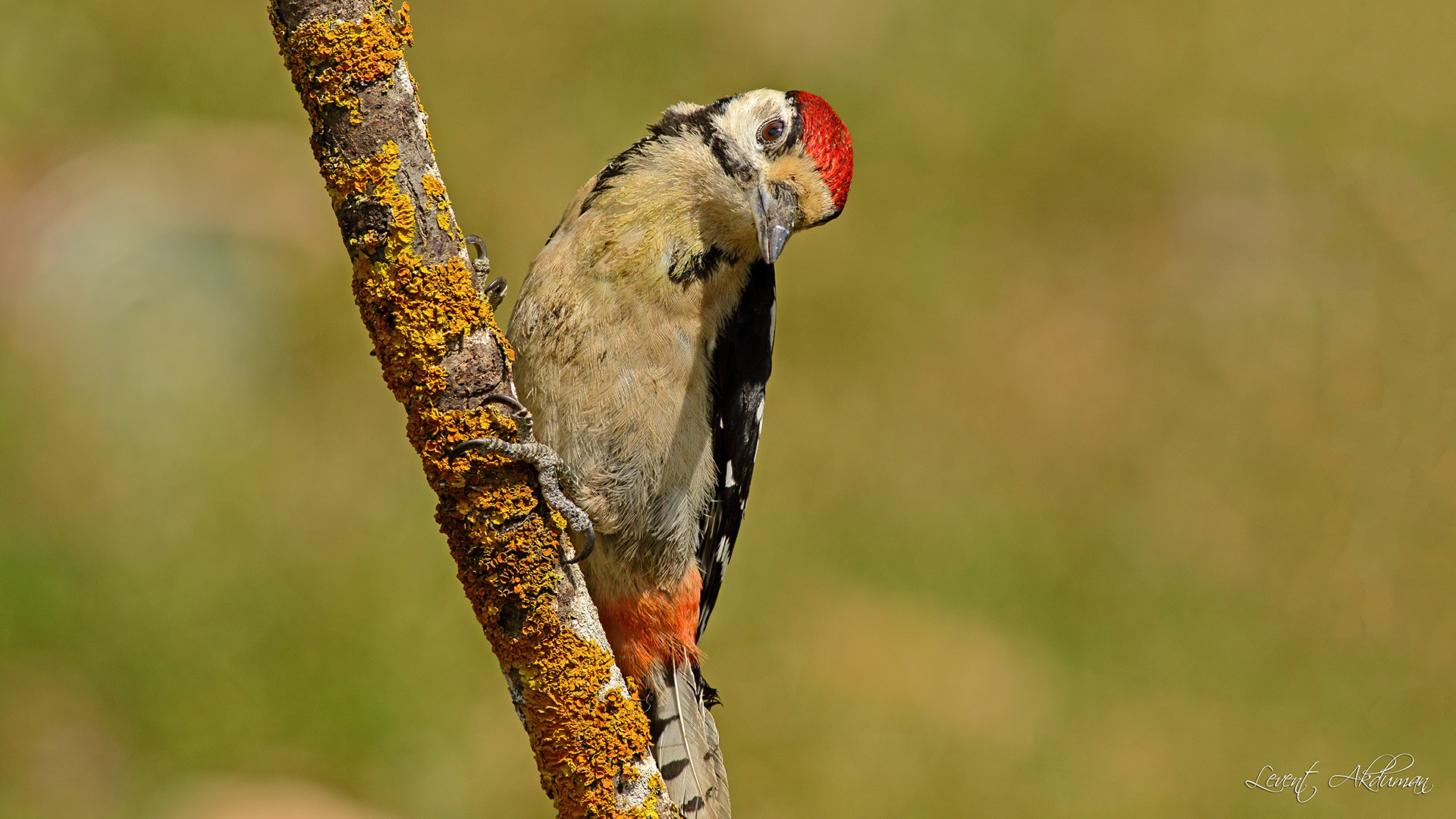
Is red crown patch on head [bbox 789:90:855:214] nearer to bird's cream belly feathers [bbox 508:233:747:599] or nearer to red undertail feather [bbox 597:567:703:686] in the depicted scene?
bird's cream belly feathers [bbox 508:233:747:599]

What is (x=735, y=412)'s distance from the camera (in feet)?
13.8

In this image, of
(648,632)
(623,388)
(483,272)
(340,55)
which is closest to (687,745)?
(648,632)

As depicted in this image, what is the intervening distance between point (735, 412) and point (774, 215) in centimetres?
85

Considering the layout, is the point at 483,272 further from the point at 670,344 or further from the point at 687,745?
the point at 687,745

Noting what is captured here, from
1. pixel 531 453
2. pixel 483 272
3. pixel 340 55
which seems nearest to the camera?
pixel 340 55

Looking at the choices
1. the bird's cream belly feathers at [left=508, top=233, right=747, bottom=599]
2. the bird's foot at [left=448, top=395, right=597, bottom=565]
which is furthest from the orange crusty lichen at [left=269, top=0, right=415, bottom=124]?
the bird's cream belly feathers at [left=508, top=233, right=747, bottom=599]

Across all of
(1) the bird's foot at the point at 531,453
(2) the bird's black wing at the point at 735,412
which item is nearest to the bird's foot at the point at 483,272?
(1) the bird's foot at the point at 531,453

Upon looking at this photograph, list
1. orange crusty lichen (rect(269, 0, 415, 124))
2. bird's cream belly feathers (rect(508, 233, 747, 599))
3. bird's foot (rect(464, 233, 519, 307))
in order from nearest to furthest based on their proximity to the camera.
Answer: orange crusty lichen (rect(269, 0, 415, 124)) < bird's foot (rect(464, 233, 519, 307)) < bird's cream belly feathers (rect(508, 233, 747, 599))

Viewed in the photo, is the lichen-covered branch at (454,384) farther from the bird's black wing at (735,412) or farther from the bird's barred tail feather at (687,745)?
the bird's black wing at (735,412)

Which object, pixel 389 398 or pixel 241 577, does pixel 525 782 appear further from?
pixel 389 398

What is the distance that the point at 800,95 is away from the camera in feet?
13.0

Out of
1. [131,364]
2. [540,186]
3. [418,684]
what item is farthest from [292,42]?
[540,186]

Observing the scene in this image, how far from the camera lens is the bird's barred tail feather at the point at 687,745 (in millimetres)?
3967

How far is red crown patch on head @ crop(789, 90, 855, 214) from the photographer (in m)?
3.77
